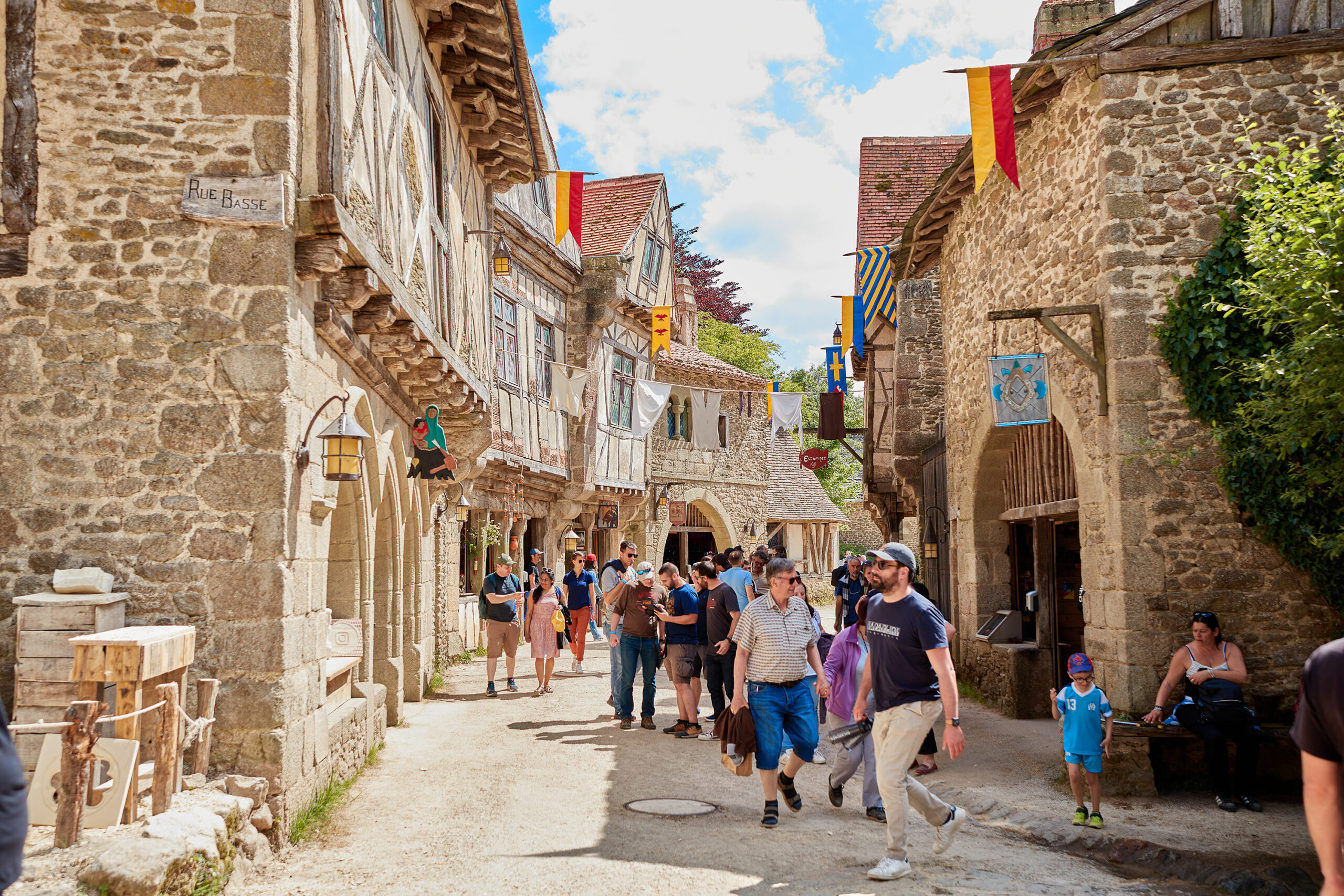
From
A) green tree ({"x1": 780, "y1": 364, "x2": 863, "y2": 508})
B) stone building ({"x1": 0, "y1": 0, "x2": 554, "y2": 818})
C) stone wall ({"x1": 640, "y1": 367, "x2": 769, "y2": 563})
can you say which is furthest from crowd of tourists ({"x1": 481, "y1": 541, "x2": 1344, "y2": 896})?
green tree ({"x1": 780, "y1": 364, "x2": 863, "y2": 508})

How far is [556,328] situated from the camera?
18.2 m

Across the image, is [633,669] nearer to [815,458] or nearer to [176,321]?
[176,321]

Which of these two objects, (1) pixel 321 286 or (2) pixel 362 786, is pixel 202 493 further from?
(2) pixel 362 786

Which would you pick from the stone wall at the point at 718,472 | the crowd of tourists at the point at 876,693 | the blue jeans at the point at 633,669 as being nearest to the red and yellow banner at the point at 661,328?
the stone wall at the point at 718,472

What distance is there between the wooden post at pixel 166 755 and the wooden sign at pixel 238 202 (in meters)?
2.34

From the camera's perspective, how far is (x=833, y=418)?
18.8 metres

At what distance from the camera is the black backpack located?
687 centimetres

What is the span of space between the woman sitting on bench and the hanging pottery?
5847mm

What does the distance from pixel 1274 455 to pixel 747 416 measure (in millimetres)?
19729

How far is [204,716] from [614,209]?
18.0 m

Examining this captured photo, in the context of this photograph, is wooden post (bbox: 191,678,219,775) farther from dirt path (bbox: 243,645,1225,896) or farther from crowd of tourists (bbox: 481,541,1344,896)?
crowd of tourists (bbox: 481,541,1344,896)

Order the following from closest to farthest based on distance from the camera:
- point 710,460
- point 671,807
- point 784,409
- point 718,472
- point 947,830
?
point 947,830
point 671,807
point 784,409
point 710,460
point 718,472

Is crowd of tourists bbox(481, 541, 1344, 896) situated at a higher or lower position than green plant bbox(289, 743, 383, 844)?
higher

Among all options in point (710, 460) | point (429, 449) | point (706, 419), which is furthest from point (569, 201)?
point (710, 460)
